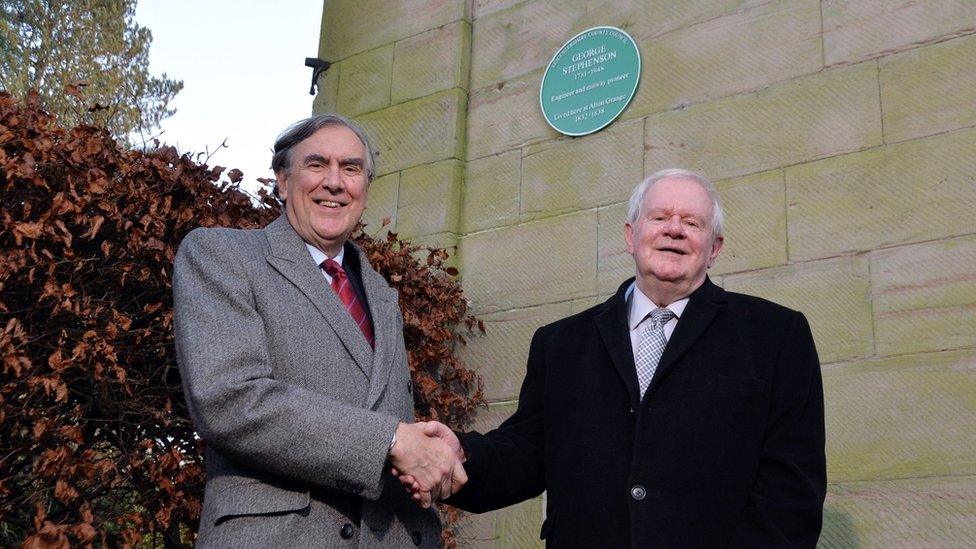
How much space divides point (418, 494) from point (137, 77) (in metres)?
22.5

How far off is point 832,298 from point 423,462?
248 centimetres

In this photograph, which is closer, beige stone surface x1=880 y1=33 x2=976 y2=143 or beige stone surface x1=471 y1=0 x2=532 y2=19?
beige stone surface x1=880 y1=33 x2=976 y2=143

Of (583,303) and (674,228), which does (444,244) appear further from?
(674,228)

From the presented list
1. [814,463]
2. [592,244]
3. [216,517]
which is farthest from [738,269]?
[216,517]

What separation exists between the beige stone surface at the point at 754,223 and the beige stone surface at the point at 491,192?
4.17 ft

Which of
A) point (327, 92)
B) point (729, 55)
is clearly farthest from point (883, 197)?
point (327, 92)

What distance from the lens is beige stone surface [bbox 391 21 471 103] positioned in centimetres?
627

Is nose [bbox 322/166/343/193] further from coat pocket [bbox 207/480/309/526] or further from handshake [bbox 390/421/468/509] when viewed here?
coat pocket [bbox 207/480/309/526]

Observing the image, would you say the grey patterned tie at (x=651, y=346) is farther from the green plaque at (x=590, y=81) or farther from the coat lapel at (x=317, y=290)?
the green plaque at (x=590, y=81)

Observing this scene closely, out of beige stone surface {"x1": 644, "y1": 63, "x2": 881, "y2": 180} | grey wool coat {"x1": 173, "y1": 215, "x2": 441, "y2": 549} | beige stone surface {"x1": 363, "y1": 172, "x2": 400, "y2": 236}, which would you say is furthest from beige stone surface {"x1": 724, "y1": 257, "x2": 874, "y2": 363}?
beige stone surface {"x1": 363, "y1": 172, "x2": 400, "y2": 236}

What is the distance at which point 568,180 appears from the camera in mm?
5641

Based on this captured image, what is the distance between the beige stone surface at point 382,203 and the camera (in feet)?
20.4

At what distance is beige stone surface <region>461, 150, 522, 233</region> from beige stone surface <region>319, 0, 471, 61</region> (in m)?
1.00

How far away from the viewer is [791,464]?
2.82 meters
